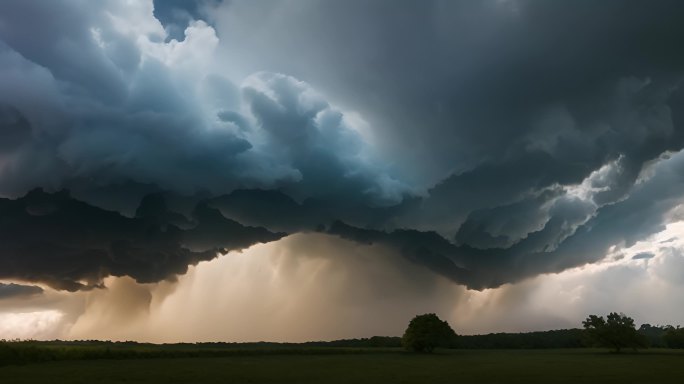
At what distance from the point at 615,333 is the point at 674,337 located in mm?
51760

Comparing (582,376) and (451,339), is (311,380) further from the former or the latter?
(451,339)

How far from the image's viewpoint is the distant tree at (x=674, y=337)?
568 ft

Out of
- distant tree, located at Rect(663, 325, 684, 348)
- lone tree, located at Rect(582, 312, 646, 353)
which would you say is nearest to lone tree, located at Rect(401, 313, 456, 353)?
lone tree, located at Rect(582, 312, 646, 353)

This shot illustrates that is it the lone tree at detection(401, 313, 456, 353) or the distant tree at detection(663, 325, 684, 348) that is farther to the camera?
the distant tree at detection(663, 325, 684, 348)

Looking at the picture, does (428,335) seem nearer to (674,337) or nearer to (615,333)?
(615,333)

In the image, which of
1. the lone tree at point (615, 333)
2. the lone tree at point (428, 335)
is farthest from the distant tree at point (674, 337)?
the lone tree at point (428, 335)

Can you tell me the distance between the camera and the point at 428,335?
147 m

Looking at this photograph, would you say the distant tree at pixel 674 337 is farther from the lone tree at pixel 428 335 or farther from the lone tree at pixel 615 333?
the lone tree at pixel 428 335

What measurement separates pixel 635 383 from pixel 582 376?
441 inches

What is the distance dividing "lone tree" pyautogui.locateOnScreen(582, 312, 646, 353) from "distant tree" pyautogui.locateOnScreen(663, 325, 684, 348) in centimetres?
4469

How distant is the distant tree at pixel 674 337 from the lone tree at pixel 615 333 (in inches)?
1760

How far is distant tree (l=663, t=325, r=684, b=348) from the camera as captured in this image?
173000mm

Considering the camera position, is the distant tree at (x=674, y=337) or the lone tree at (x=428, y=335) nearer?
the lone tree at (x=428, y=335)

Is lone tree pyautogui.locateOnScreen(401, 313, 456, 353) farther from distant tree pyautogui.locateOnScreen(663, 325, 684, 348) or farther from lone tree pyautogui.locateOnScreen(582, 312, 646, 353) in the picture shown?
distant tree pyautogui.locateOnScreen(663, 325, 684, 348)
